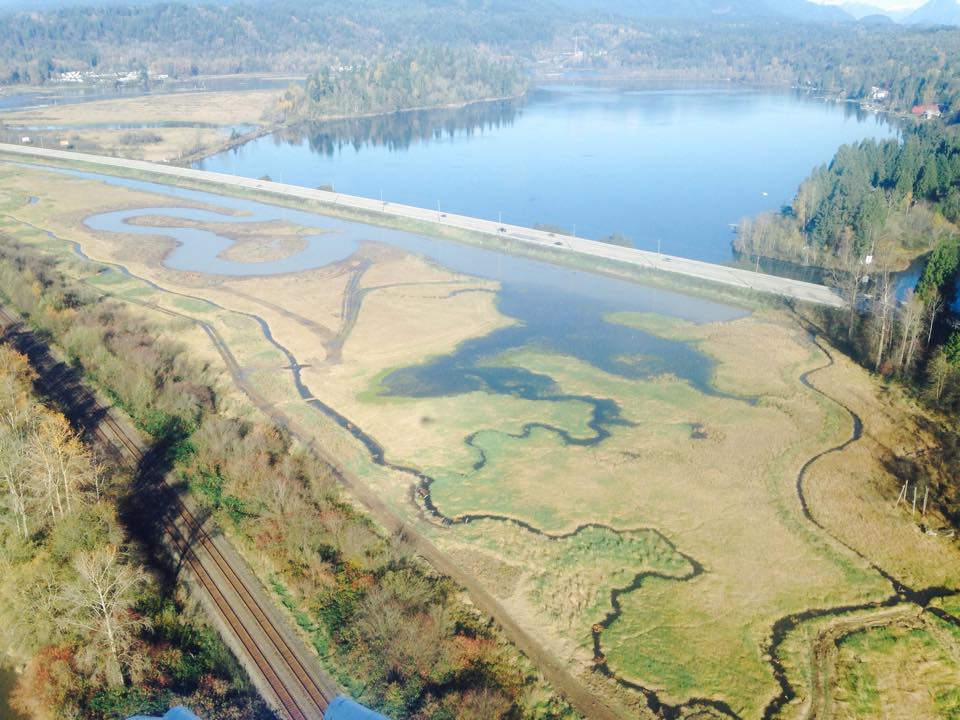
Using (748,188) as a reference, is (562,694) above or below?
below

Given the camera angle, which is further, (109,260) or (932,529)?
(109,260)

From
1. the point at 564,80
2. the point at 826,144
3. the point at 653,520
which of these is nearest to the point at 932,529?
the point at 653,520

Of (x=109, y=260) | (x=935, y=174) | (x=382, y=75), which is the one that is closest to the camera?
(x=109, y=260)

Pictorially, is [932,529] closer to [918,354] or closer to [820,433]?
[820,433]

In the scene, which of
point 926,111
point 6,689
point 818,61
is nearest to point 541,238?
point 6,689

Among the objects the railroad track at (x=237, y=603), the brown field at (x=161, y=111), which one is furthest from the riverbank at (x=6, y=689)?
the brown field at (x=161, y=111)

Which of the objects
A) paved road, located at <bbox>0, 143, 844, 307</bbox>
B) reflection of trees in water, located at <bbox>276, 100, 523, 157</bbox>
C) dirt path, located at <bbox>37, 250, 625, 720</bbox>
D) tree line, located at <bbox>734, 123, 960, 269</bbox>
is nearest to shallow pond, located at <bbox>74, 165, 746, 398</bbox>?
paved road, located at <bbox>0, 143, 844, 307</bbox>

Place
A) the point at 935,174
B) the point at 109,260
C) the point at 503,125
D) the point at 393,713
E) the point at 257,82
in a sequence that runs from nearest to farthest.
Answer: the point at 393,713 < the point at 109,260 < the point at 935,174 < the point at 503,125 < the point at 257,82

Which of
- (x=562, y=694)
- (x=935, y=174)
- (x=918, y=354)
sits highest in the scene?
(x=935, y=174)
